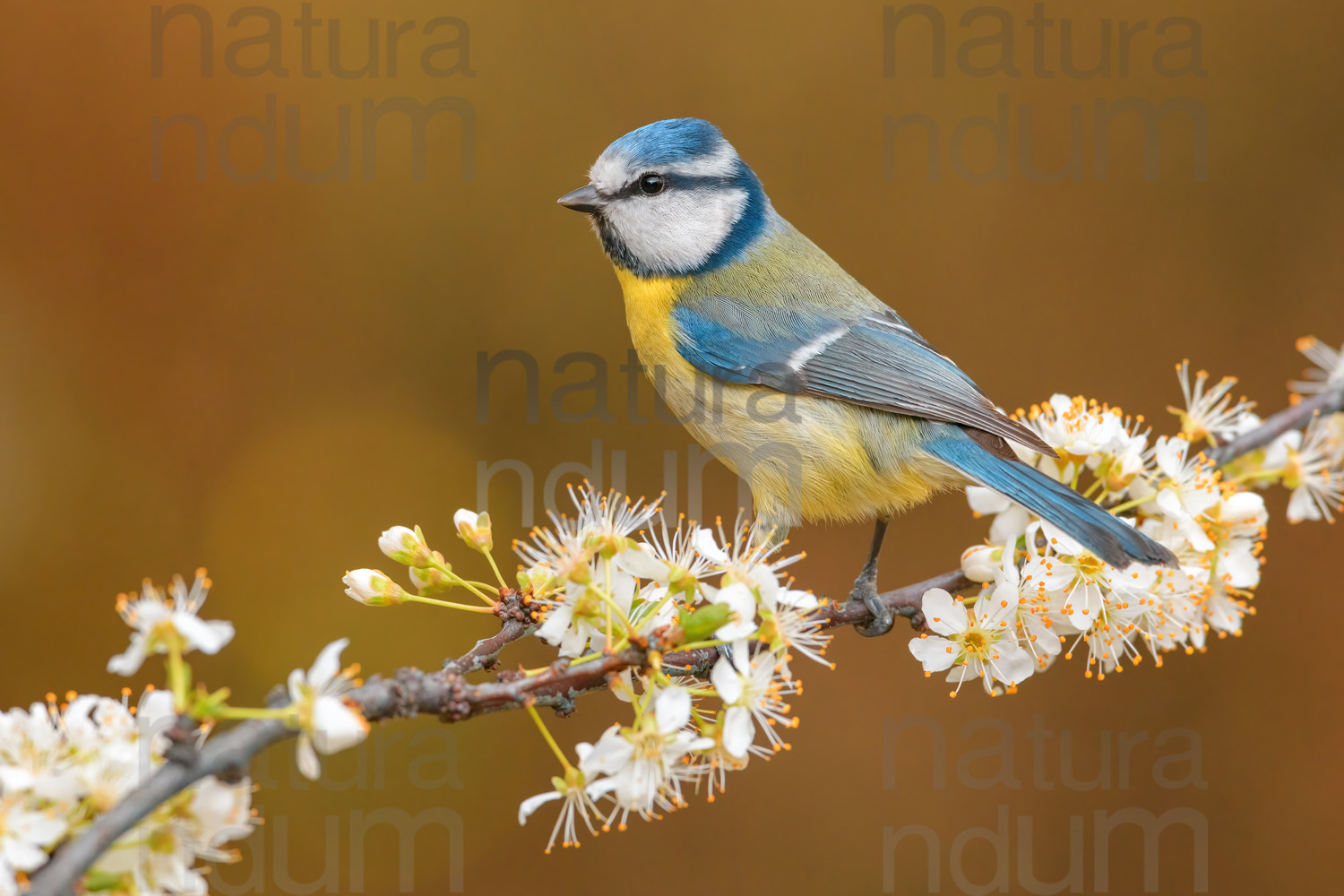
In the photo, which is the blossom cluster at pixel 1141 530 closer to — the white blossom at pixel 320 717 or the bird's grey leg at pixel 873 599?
the bird's grey leg at pixel 873 599

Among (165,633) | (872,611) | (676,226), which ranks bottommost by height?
(872,611)

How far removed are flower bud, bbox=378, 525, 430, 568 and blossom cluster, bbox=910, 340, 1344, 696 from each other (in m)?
0.65

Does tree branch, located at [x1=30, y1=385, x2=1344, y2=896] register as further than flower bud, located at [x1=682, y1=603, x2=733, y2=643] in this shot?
No

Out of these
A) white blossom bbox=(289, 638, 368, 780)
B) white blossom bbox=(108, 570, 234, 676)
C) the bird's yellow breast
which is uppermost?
white blossom bbox=(108, 570, 234, 676)

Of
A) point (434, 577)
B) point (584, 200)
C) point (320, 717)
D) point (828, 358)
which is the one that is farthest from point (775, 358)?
point (320, 717)

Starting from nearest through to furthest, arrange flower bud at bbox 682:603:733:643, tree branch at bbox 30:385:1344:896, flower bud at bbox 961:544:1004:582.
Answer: tree branch at bbox 30:385:1344:896
flower bud at bbox 682:603:733:643
flower bud at bbox 961:544:1004:582

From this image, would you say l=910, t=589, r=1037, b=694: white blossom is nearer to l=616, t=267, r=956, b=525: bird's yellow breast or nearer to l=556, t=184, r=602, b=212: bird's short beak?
l=616, t=267, r=956, b=525: bird's yellow breast

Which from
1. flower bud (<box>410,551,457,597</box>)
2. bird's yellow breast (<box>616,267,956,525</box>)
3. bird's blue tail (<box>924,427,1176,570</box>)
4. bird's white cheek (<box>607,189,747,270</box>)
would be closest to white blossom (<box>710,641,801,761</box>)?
flower bud (<box>410,551,457,597</box>)

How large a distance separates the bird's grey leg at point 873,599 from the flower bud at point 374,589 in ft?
A: 2.27

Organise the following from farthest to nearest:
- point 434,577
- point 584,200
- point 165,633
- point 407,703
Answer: point 584,200 → point 434,577 → point 407,703 → point 165,633

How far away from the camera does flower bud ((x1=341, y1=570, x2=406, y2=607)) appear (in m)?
1.22

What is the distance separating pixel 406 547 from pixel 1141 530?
1.04 m

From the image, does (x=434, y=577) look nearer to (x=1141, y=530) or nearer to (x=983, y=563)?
(x=983, y=563)

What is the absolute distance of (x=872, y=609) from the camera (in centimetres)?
148
